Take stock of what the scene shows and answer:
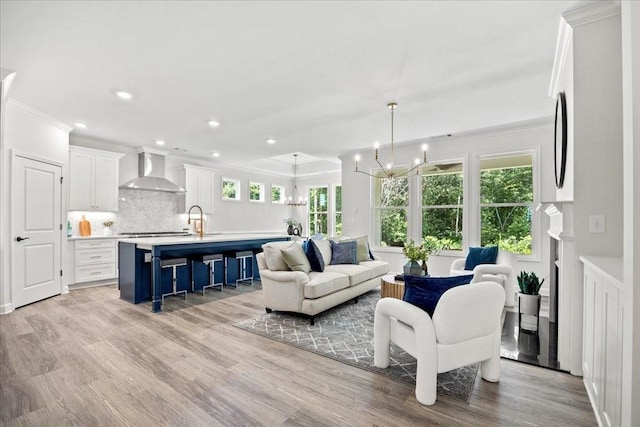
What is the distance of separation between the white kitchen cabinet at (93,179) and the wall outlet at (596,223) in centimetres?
713

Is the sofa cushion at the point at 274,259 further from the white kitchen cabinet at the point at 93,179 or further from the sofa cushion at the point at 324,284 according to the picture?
the white kitchen cabinet at the point at 93,179

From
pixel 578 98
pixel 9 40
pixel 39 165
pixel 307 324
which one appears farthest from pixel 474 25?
pixel 39 165

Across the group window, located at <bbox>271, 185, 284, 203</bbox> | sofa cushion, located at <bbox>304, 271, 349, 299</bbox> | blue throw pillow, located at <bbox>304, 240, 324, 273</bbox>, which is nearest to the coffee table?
sofa cushion, located at <bbox>304, 271, 349, 299</bbox>

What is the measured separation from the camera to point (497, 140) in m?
5.42

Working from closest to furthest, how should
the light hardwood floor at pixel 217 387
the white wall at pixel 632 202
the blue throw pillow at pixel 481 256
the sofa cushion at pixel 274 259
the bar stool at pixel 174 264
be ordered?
the white wall at pixel 632 202, the light hardwood floor at pixel 217 387, the sofa cushion at pixel 274 259, the blue throw pillow at pixel 481 256, the bar stool at pixel 174 264

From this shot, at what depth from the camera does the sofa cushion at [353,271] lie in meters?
4.22

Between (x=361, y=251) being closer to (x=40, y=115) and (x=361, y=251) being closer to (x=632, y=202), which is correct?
(x=632, y=202)

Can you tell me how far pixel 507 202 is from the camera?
5.33 m

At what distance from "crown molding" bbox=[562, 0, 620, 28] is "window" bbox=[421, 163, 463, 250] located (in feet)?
12.1

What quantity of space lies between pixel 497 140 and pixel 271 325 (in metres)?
5.02

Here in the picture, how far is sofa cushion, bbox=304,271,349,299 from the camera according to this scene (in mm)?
3531

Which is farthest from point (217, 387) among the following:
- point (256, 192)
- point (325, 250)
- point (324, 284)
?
point (256, 192)

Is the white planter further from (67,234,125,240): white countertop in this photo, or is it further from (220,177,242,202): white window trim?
(220,177,242,202): white window trim

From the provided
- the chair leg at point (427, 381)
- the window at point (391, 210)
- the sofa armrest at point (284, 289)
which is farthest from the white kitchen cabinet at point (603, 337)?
the window at point (391, 210)
